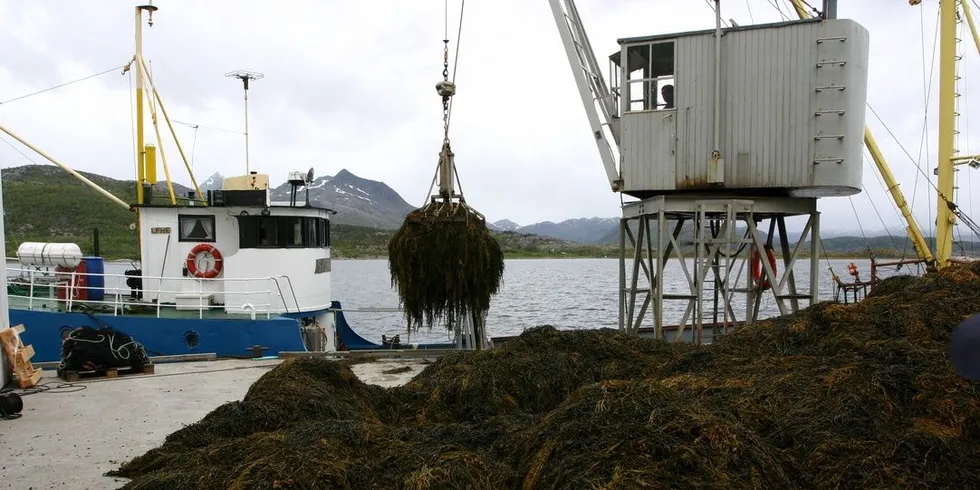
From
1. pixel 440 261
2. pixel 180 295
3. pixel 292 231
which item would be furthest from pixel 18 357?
pixel 292 231

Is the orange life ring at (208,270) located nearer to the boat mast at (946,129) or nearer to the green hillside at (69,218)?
the boat mast at (946,129)

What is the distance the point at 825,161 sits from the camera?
9.64 metres

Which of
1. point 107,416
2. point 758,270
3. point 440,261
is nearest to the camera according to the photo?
point 107,416

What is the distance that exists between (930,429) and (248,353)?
9770 mm

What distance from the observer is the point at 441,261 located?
8.59m

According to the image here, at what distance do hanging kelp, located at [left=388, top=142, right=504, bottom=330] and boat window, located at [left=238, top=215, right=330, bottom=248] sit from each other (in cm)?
616

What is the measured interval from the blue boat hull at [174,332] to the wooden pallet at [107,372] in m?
2.78

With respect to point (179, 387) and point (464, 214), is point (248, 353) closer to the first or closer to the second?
point (179, 387)

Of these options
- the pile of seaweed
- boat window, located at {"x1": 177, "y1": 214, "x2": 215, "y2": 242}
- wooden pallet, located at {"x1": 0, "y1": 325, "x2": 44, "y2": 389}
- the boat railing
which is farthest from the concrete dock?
boat window, located at {"x1": 177, "y1": 214, "x2": 215, "y2": 242}

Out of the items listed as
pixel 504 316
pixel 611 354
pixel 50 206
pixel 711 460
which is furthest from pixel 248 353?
pixel 50 206

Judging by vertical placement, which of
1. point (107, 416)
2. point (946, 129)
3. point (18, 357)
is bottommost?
point (107, 416)

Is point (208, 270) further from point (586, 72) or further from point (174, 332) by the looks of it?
point (586, 72)

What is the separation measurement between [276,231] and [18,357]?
6596 mm

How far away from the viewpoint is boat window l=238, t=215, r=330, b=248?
13.9 metres
